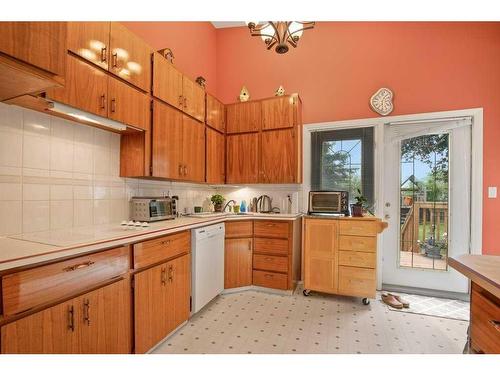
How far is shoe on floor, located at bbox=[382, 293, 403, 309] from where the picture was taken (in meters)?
2.47

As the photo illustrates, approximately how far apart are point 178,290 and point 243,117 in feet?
7.45

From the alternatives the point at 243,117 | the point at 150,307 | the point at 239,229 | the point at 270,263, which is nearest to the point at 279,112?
the point at 243,117

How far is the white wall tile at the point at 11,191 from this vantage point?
1.40 m

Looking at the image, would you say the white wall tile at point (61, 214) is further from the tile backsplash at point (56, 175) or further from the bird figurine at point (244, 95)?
the bird figurine at point (244, 95)

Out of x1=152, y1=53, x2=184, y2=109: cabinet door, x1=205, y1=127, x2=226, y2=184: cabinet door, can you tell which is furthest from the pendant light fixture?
x1=205, y1=127, x2=226, y2=184: cabinet door

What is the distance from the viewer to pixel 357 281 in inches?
100

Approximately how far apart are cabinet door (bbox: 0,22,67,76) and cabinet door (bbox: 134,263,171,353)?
127 centimetres

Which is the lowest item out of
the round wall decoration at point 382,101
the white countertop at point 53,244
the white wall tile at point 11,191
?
the white countertop at point 53,244

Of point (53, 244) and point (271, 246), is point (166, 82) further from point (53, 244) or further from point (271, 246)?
point (271, 246)

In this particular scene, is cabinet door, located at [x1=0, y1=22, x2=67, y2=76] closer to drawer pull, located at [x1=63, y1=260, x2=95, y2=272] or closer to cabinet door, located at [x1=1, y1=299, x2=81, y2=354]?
drawer pull, located at [x1=63, y1=260, x2=95, y2=272]

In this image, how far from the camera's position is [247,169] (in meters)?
3.23

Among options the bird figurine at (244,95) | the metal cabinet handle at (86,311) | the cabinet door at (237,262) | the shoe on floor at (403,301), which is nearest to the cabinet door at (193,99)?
the bird figurine at (244,95)

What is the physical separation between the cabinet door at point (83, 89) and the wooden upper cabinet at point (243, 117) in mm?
1770

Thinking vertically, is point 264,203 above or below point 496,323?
above
